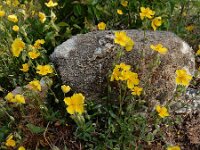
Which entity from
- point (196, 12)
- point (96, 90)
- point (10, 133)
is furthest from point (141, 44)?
point (196, 12)

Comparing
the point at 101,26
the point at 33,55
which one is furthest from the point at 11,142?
the point at 101,26

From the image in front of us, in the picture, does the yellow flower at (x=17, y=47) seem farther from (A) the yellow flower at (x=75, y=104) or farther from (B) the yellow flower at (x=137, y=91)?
(B) the yellow flower at (x=137, y=91)

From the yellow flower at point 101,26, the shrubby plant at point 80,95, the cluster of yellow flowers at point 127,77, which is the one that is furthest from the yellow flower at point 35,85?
the yellow flower at point 101,26

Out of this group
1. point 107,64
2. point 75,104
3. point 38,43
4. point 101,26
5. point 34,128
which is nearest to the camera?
point 75,104

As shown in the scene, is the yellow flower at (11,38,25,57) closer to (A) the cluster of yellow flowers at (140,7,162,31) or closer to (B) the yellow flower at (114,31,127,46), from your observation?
(B) the yellow flower at (114,31,127,46)

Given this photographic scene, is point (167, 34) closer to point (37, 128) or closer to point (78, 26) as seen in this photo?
point (78, 26)

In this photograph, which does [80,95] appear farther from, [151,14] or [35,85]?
[151,14]

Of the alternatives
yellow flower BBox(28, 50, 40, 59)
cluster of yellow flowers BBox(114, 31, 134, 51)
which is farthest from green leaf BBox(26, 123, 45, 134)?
cluster of yellow flowers BBox(114, 31, 134, 51)
